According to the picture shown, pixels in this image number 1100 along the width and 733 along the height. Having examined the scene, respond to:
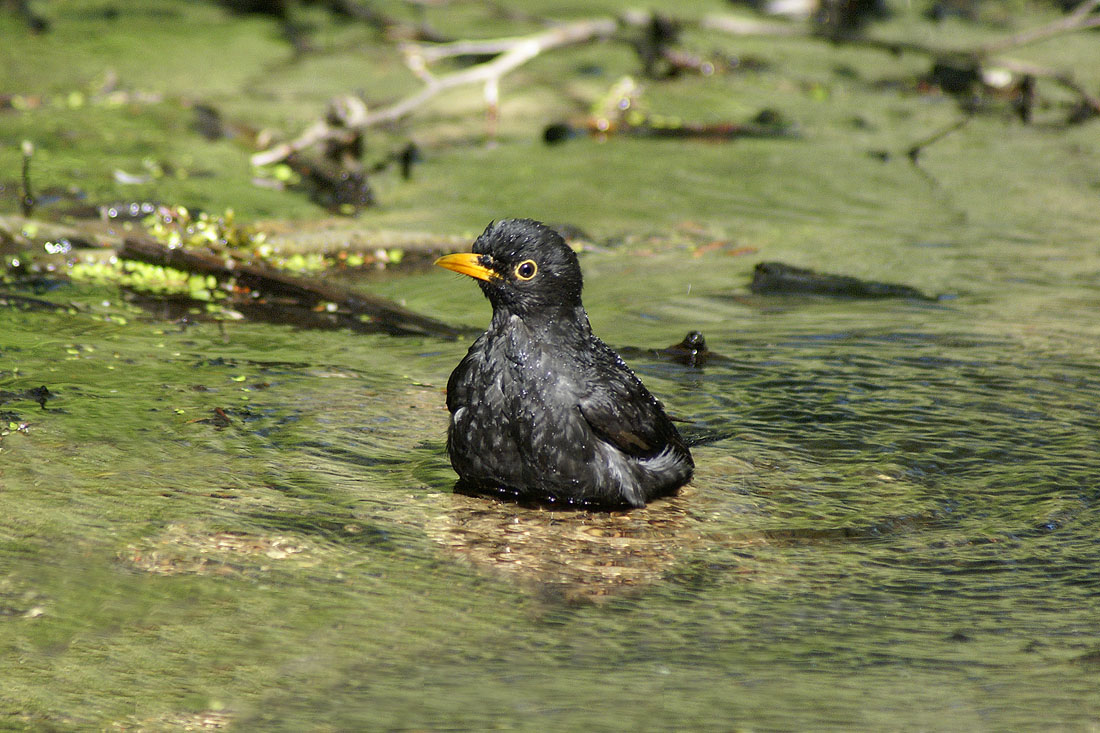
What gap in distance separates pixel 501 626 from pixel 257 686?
0.77 meters

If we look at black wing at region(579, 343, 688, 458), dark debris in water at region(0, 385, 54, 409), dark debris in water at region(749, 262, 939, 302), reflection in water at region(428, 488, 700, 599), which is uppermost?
dark debris in water at region(749, 262, 939, 302)

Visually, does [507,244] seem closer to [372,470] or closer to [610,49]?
[372,470]

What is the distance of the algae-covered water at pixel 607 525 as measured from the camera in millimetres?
3537

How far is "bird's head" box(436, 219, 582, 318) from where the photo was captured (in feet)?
16.1

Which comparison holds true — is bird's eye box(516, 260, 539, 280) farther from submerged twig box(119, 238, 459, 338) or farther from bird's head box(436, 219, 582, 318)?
submerged twig box(119, 238, 459, 338)

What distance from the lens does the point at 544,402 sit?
4.77m

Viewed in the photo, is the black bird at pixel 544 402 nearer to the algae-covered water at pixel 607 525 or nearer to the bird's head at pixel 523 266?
the bird's head at pixel 523 266

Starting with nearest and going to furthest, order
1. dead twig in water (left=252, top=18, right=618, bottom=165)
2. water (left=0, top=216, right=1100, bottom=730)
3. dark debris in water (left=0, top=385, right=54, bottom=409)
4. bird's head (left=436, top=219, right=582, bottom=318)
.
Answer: water (left=0, top=216, right=1100, bottom=730) < bird's head (left=436, top=219, right=582, bottom=318) < dark debris in water (left=0, top=385, right=54, bottom=409) < dead twig in water (left=252, top=18, right=618, bottom=165)

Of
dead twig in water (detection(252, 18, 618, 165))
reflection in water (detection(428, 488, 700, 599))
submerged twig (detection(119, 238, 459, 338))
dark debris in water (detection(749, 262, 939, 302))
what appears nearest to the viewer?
reflection in water (detection(428, 488, 700, 599))

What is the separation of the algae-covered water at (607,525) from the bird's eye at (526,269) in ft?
2.89

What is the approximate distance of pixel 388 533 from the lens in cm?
455

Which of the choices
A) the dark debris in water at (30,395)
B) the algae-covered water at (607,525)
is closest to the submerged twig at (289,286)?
the algae-covered water at (607,525)

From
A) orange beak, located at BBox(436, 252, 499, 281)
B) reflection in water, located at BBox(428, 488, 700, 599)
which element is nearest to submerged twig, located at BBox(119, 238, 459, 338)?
orange beak, located at BBox(436, 252, 499, 281)

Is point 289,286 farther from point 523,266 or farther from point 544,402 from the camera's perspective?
point 544,402
